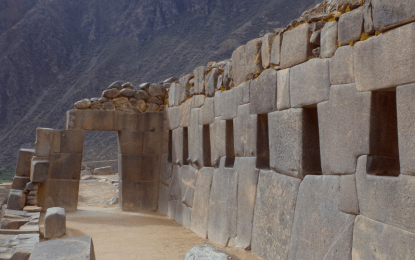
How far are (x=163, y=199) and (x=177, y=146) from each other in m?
1.51

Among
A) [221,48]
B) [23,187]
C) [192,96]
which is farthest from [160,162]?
[221,48]

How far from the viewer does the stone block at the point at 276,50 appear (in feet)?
14.2

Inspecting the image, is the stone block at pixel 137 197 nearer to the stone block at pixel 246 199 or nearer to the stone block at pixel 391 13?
the stone block at pixel 246 199

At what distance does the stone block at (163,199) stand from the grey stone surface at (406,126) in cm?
649

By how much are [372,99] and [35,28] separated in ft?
141

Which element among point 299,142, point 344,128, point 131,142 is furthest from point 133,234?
point 344,128

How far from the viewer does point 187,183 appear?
730cm

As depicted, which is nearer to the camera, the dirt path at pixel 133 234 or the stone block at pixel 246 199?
the stone block at pixel 246 199

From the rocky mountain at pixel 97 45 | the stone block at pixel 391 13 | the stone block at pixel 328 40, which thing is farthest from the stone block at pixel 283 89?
the rocky mountain at pixel 97 45

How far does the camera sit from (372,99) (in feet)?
9.75

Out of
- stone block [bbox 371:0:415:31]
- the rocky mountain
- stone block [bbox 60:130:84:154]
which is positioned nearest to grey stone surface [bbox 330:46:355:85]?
stone block [bbox 371:0:415:31]

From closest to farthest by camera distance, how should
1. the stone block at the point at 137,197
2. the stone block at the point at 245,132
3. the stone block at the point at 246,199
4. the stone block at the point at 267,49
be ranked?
the stone block at the point at 267,49
the stone block at the point at 246,199
the stone block at the point at 245,132
the stone block at the point at 137,197

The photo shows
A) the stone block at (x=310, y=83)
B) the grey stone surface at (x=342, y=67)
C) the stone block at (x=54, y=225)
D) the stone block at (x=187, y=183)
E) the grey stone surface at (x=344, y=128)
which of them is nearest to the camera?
the grey stone surface at (x=344, y=128)

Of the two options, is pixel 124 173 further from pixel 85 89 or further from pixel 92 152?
pixel 85 89
